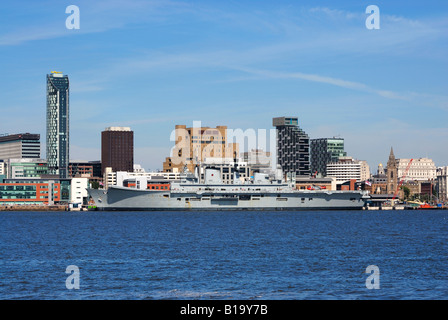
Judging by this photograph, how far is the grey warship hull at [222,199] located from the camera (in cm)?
15000

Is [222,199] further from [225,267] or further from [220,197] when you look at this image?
[225,267]

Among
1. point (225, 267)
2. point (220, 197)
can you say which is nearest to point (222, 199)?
point (220, 197)

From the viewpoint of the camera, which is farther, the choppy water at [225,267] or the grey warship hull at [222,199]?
the grey warship hull at [222,199]

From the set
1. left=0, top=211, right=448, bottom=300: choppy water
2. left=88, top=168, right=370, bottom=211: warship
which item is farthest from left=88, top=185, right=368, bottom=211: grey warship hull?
left=0, top=211, right=448, bottom=300: choppy water

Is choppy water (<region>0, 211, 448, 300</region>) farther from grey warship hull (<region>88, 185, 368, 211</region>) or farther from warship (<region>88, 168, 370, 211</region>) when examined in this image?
warship (<region>88, 168, 370, 211</region>)

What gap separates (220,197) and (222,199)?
0.63 m

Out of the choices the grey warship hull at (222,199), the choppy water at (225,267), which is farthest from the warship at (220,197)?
the choppy water at (225,267)

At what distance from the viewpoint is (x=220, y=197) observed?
500 feet

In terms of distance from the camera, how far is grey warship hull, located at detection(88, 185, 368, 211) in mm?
150000

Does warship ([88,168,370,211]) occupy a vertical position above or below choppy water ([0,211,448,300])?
above

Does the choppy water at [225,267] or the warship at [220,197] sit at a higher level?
the warship at [220,197]

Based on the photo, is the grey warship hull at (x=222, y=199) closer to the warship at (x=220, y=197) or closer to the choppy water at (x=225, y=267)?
the warship at (x=220, y=197)

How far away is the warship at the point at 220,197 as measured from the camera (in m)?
150
